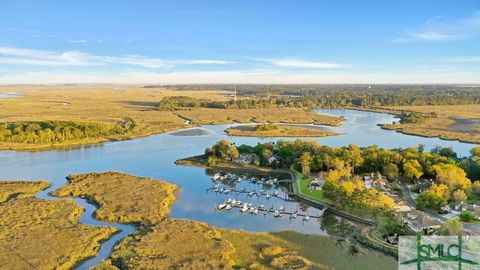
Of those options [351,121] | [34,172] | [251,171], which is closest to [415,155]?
[251,171]

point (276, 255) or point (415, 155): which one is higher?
point (415, 155)

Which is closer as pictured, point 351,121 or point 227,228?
point 227,228

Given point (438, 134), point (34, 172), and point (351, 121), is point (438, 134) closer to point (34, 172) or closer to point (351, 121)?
point (351, 121)

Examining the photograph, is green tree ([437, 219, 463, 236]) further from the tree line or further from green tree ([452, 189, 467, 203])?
green tree ([452, 189, 467, 203])

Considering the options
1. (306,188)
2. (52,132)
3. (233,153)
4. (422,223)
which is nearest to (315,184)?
(306,188)

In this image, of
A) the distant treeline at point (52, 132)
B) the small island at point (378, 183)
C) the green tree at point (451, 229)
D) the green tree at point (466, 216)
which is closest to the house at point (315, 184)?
the small island at point (378, 183)

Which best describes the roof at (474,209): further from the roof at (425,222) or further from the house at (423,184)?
the house at (423,184)

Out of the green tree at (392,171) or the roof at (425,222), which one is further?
the green tree at (392,171)
